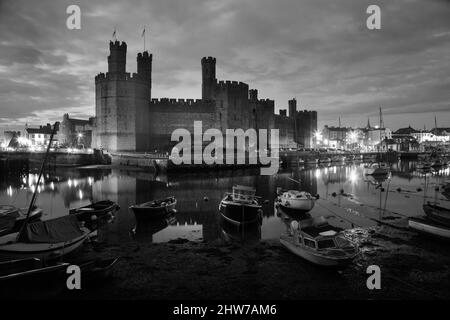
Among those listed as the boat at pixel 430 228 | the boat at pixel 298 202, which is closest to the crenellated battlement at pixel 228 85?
the boat at pixel 298 202

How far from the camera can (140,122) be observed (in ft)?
150

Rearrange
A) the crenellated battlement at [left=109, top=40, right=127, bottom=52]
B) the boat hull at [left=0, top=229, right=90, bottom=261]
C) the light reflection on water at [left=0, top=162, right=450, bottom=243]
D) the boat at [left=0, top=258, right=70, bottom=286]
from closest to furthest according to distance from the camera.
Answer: the boat at [left=0, top=258, right=70, bottom=286] → the boat hull at [left=0, top=229, right=90, bottom=261] → the light reflection on water at [left=0, top=162, right=450, bottom=243] → the crenellated battlement at [left=109, top=40, right=127, bottom=52]

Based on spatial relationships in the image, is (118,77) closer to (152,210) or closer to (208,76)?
(208,76)

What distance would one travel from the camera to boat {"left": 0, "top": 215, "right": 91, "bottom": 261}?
329 inches

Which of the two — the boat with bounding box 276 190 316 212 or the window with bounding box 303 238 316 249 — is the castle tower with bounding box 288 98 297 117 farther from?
the window with bounding box 303 238 316 249

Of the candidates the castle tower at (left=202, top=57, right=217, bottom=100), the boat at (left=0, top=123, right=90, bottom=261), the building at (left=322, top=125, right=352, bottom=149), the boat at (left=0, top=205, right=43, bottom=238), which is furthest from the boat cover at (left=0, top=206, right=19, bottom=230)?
the building at (left=322, top=125, right=352, bottom=149)

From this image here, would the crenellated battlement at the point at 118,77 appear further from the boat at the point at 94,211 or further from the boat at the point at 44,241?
the boat at the point at 44,241

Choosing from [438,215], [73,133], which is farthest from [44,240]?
[73,133]

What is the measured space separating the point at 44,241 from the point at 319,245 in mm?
7569

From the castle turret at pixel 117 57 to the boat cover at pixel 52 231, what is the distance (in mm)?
36565

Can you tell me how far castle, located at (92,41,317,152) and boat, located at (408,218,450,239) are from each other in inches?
1491

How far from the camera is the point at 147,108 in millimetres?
47281
